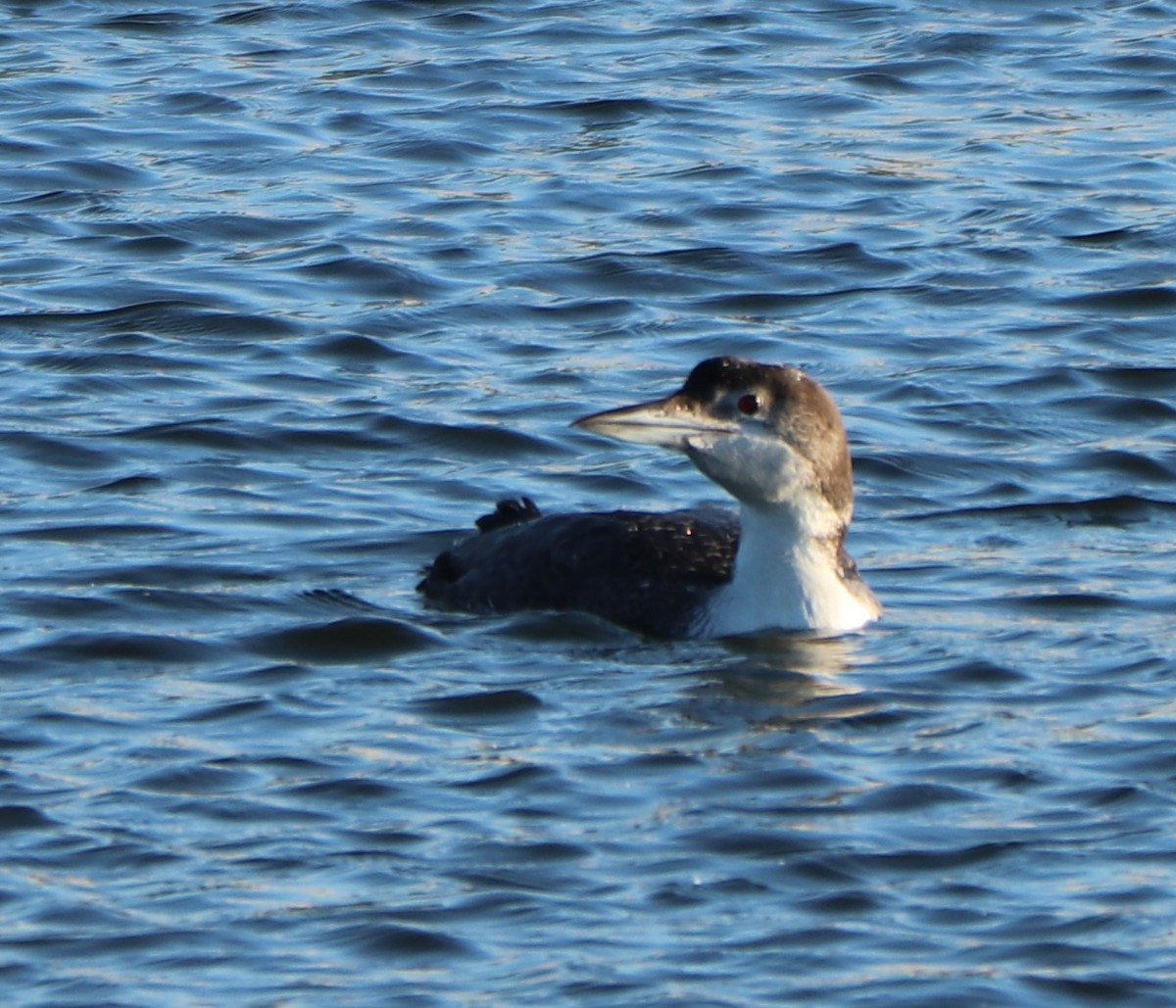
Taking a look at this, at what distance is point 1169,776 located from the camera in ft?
23.8

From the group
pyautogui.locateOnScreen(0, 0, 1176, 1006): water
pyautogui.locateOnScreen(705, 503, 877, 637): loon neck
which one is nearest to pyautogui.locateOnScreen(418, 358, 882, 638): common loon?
pyautogui.locateOnScreen(705, 503, 877, 637): loon neck

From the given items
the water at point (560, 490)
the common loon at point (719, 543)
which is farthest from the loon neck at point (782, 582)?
the water at point (560, 490)

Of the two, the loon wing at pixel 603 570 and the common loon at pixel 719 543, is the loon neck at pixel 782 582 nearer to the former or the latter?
the common loon at pixel 719 543

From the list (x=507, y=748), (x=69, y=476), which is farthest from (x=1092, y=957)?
(x=69, y=476)

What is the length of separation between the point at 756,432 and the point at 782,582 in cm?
43

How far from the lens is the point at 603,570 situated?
339 inches

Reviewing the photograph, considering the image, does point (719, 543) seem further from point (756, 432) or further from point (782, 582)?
point (756, 432)

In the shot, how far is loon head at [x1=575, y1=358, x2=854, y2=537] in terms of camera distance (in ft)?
27.0

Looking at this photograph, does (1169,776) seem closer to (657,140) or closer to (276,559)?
(276,559)

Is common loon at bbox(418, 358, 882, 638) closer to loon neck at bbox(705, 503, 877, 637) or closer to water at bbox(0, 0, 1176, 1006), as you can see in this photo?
loon neck at bbox(705, 503, 877, 637)

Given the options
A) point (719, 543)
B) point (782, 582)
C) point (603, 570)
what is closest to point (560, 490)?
point (719, 543)

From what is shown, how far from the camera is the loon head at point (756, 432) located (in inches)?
324

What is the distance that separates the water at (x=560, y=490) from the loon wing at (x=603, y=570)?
0.09 metres

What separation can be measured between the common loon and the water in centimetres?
12
